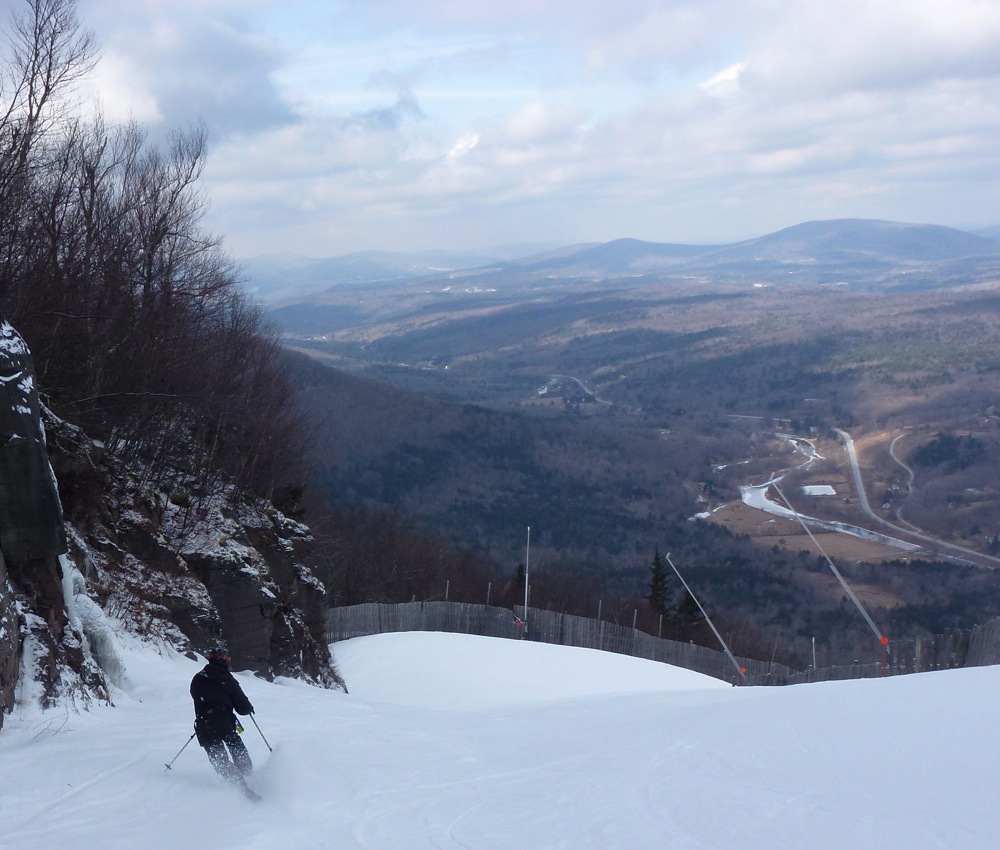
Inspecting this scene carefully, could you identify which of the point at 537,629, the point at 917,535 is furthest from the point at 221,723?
the point at 917,535

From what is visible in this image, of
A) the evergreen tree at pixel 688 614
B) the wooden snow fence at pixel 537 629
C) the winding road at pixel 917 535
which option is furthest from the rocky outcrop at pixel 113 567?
the winding road at pixel 917 535

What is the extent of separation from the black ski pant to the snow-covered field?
0.15 meters

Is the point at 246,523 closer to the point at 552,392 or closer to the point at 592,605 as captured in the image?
the point at 592,605

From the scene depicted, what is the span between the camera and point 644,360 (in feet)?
543

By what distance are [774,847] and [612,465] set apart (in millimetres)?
90055

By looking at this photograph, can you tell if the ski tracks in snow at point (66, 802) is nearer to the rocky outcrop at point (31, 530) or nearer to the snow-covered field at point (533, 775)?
the snow-covered field at point (533, 775)

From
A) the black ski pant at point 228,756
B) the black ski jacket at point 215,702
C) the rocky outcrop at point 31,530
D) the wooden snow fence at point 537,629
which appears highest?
the rocky outcrop at point 31,530

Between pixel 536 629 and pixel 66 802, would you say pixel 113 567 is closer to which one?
pixel 66 802

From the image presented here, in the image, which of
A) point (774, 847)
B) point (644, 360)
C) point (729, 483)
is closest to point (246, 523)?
point (774, 847)

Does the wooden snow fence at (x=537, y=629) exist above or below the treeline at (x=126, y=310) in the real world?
below

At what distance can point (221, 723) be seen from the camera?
781 centimetres

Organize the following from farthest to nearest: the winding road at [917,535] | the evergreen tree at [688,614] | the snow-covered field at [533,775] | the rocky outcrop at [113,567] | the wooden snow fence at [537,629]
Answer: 1. the winding road at [917,535]
2. the evergreen tree at [688,614]
3. the wooden snow fence at [537,629]
4. the rocky outcrop at [113,567]
5. the snow-covered field at [533,775]

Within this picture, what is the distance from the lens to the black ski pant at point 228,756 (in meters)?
7.83

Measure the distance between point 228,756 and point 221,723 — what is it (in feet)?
1.21
